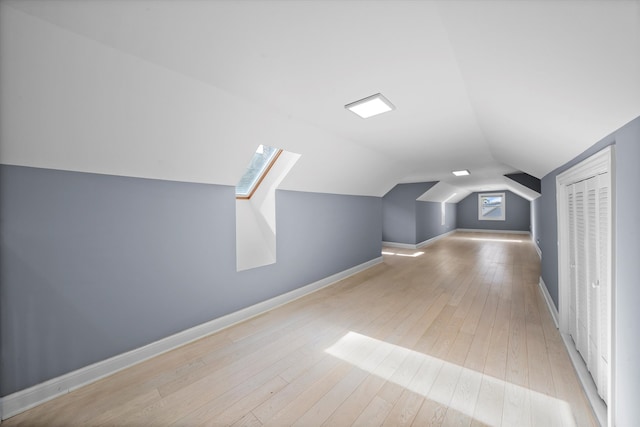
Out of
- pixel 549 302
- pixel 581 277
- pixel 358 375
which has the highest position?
pixel 581 277

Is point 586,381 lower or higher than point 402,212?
lower

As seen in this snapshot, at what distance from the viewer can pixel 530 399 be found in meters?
1.73

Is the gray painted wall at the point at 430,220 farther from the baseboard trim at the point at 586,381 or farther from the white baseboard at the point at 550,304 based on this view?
the baseboard trim at the point at 586,381

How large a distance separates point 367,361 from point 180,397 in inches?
60.7

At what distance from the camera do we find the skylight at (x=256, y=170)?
134 inches

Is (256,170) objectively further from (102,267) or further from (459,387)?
(459,387)

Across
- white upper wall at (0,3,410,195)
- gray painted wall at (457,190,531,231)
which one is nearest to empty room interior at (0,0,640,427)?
white upper wall at (0,3,410,195)

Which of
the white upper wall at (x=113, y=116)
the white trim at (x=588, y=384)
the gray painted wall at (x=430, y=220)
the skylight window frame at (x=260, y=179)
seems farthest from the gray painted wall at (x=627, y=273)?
the gray painted wall at (x=430, y=220)

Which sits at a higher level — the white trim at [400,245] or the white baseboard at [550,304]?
the white trim at [400,245]

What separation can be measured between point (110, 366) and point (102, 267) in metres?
0.85

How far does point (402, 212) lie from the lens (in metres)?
8.33

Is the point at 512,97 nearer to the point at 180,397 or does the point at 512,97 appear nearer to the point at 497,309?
the point at 497,309

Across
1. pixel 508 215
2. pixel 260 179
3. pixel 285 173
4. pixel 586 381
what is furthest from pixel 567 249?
pixel 508 215

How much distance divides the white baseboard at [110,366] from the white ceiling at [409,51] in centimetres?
240
